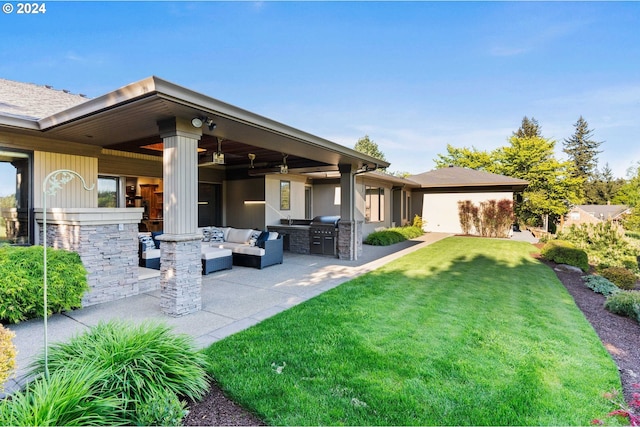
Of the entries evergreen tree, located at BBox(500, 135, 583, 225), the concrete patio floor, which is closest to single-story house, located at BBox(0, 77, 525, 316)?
the concrete patio floor

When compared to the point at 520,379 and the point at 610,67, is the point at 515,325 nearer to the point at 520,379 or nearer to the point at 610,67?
the point at 520,379

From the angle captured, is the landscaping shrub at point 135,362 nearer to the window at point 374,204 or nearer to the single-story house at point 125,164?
the single-story house at point 125,164

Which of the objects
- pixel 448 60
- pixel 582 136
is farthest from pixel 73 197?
pixel 582 136

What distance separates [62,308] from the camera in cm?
467

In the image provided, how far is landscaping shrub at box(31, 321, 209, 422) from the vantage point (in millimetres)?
2377

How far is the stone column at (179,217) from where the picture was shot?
4.64 m

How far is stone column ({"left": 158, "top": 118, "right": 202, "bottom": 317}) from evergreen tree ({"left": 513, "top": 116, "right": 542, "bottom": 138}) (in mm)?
45302

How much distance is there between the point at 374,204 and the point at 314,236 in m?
6.59

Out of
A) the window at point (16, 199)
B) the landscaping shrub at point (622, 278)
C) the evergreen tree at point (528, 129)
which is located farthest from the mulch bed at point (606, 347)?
the evergreen tree at point (528, 129)

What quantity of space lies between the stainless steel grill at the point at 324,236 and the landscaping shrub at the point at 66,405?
834 cm

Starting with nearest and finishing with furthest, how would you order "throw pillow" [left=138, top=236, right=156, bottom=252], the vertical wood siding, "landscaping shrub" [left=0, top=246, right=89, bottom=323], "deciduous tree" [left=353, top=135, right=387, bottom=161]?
"landscaping shrub" [left=0, top=246, right=89, bottom=323] < the vertical wood siding < "throw pillow" [left=138, top=236, right=156, bottom=252] < "deciduous tree" [left=353, top=135, right=387, bottom=161]

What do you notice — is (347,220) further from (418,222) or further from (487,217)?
(487,217)

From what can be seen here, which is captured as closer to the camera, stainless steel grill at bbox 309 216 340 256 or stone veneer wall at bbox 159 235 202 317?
stone veneer wall at bbox 159 235 202 317

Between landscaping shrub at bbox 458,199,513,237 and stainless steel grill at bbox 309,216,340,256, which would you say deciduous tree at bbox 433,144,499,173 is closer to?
landscaping shrub at bbox 458,199,513,237
